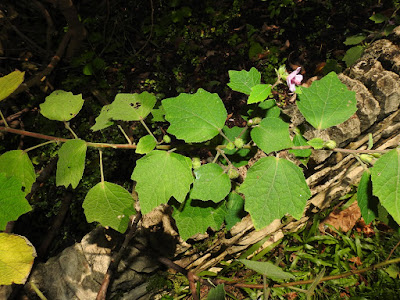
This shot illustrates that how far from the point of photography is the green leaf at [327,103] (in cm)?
128

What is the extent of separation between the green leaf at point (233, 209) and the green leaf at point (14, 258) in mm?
1081

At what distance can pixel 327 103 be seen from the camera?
1.31 metres

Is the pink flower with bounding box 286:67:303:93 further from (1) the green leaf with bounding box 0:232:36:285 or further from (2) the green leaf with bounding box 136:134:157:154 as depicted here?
(1) the green leaf with bounding box 0:232:36:285

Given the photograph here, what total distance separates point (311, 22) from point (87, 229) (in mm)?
4171

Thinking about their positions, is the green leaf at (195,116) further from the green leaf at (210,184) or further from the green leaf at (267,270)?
the green leaf at (267,270)

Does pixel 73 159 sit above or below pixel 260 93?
below

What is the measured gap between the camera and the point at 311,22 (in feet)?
12.7

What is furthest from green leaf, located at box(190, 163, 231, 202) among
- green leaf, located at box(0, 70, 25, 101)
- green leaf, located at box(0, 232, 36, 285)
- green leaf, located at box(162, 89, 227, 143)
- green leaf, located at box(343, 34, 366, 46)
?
green leaf, located at box(343, 34, 366, 46)

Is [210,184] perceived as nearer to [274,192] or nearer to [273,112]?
[274,192]

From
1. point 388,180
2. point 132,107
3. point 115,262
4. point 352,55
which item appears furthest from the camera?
point 352,55

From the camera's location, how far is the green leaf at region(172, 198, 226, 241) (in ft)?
4.69

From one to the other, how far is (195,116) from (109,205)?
0.71 metres

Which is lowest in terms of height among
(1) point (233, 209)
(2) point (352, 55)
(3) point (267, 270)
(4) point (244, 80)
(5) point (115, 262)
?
(5) point (115, 262)

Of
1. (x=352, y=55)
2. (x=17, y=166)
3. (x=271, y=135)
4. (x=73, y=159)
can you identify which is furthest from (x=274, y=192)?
(x=352, y=55)
